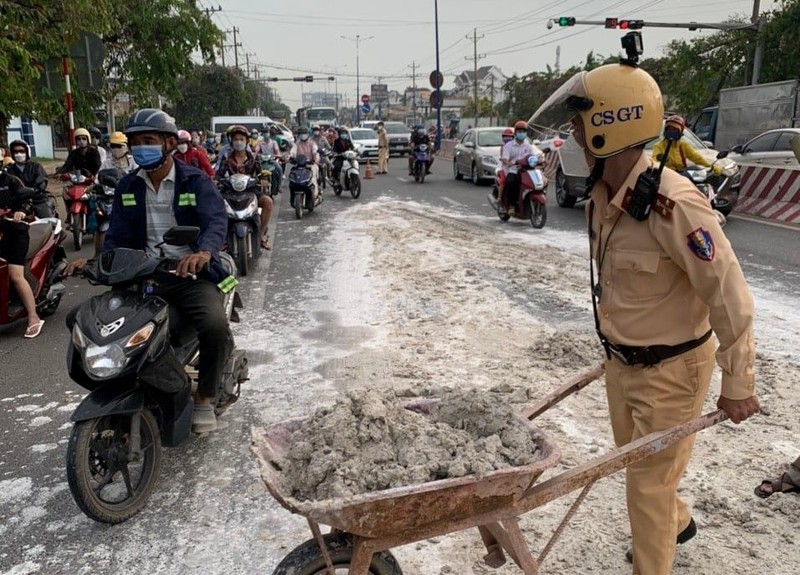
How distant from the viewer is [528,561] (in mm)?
2496

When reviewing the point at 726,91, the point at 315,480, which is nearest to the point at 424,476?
the point at 315,480

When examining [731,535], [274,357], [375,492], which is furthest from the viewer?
[274,357]

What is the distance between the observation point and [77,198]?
35.9 ft

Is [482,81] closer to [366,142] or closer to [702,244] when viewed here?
[366,142]

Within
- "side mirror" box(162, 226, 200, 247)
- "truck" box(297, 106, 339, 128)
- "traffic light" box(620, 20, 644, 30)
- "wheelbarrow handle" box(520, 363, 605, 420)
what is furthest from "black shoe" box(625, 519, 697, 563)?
A: "truck" box(297, 106, 339, 128)

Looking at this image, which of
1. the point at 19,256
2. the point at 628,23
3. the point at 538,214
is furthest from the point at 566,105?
the point at 628,23

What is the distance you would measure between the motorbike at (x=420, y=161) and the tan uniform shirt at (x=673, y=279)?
59.7 ft

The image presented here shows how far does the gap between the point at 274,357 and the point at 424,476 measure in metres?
3.62

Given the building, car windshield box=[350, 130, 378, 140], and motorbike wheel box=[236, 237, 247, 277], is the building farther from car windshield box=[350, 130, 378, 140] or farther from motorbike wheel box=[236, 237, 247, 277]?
motorbike wheel box=[236, 237, 247, 277]

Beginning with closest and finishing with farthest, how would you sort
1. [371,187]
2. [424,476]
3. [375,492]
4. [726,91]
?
1. [375,492]
2. [424,476]
3. [371,187]
4. [726,91]

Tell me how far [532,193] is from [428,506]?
1032 cm

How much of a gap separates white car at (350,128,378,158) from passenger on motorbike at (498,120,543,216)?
17.1 meters

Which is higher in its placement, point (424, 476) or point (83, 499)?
point (424, 476)

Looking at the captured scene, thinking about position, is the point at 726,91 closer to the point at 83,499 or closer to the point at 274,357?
the point at 274,357
